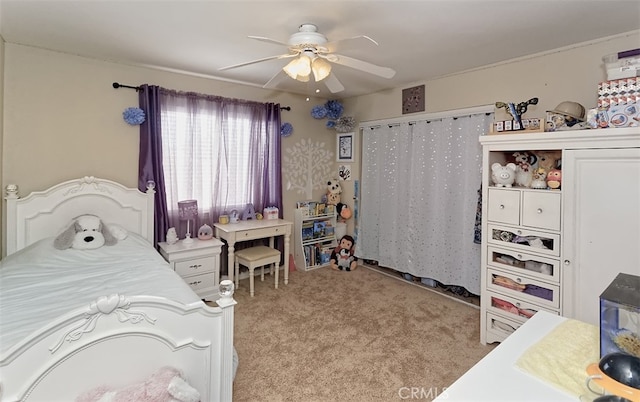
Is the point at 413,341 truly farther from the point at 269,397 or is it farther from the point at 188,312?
the point at 188,312

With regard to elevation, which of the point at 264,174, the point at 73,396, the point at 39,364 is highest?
the point at 264,174

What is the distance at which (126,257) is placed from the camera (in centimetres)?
240

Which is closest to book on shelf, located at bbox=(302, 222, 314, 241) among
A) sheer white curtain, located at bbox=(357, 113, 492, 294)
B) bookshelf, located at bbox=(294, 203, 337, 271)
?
bookshelf, located at bbox=(294, 203, 337, 271)

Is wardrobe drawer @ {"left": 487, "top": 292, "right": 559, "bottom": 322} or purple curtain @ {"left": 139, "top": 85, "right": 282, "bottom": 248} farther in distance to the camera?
purple curtain @ {"left": 139, "top": 85, "right": 282, "bottom": 248}

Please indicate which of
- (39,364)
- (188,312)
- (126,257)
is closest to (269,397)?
(188,312)

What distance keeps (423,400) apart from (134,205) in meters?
2.89

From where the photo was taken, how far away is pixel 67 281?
1917 mm

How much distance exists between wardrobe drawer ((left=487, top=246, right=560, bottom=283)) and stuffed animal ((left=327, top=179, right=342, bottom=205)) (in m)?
2.36

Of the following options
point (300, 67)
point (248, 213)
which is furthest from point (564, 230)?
point (248, 213)

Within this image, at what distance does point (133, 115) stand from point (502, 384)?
3371 millimetres

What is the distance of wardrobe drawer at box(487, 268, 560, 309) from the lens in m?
2.16

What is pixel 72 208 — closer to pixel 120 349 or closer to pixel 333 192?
pixel 120 349

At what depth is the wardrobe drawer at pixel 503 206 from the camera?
2297 mm

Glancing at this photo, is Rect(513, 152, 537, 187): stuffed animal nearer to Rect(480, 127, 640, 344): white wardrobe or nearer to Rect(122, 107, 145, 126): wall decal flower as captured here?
Rect(480, 127, 640, 344): white wardrobe
